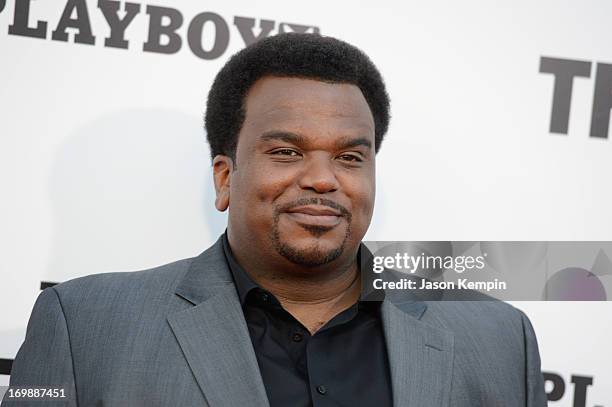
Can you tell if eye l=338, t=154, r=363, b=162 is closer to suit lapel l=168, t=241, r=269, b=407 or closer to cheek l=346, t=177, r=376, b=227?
cheek l=346, t=177, r=376, b=227

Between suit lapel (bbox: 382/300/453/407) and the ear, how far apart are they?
49cm

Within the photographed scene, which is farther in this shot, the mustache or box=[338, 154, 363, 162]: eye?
box=[338, 154, 363, 162]: eye

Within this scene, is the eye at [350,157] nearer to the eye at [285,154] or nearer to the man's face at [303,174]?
the man's face at [303,174]

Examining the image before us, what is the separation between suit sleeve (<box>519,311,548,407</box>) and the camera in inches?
73.5

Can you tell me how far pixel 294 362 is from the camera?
69.1 inches

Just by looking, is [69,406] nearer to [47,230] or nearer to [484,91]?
[47,230]

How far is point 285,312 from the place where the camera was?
71.3 inches

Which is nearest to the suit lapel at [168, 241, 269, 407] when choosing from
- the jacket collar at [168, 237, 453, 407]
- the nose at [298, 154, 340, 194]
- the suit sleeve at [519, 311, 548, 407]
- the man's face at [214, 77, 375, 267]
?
the jacket collar at [168, 237, 453, 407]

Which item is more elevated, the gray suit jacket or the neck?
the neck

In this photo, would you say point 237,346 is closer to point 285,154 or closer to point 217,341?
point 217,341

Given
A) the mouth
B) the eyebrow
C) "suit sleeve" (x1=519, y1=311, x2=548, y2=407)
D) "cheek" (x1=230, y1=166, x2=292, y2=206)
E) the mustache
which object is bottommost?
"suit sleeve" (x1=519, y1=311, x2=548, y2=407)

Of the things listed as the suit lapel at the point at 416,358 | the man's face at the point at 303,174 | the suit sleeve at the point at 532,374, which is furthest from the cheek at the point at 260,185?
the suit sleeve at the point at 532,374

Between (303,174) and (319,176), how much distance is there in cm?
4

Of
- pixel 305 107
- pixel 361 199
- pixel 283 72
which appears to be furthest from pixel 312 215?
pixel 283 72
